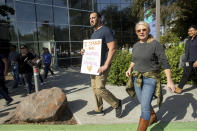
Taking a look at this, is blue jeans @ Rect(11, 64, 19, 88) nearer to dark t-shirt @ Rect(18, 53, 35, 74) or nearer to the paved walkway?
dark t-shirt @ Rect(18, 53, 35, 74)

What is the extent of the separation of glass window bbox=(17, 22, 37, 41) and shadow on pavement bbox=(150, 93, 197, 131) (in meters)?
12.2

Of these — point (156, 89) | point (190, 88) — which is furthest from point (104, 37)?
point (190, 88)

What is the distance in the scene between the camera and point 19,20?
1310 cm

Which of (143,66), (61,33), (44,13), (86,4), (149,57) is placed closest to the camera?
(149,57)

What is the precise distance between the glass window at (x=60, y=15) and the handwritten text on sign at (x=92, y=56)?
13.3 meters

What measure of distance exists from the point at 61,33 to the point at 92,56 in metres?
13.4

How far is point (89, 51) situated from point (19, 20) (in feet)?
39.5

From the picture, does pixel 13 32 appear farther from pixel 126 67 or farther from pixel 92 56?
pixel 92 56

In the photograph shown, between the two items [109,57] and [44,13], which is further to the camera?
[44,13]

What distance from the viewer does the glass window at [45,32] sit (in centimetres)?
1434

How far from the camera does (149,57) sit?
2.37 meters

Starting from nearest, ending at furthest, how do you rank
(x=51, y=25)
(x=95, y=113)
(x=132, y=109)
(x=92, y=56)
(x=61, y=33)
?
(x=92, y=56) → (x=95, y=113) → (x=132, y=109) → (x=51, y=25) → (x=61, y=33)

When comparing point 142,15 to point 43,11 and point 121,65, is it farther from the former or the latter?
point 121,65

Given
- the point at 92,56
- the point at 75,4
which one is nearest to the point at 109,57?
the point at 92,56
